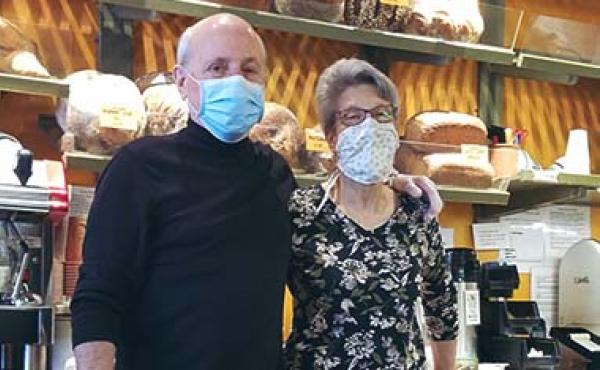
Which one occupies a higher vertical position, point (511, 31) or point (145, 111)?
point (511, 31)

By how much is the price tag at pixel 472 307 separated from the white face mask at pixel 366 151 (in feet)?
3.65

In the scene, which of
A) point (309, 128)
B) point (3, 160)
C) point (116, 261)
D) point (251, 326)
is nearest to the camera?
point (116, 261)

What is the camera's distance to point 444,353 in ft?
7.90

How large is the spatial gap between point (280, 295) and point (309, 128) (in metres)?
1.12

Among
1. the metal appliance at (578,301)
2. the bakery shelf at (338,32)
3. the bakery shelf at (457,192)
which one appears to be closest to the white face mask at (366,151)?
the bakery shelf at (457,192)

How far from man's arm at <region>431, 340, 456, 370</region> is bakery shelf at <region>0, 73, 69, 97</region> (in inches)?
46.0

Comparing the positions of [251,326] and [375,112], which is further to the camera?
[375,112]

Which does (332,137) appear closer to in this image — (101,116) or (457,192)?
(101,116)

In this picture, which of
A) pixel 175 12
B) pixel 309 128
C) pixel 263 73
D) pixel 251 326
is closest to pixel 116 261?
pixel 251 326

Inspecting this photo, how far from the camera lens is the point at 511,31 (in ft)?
11.1

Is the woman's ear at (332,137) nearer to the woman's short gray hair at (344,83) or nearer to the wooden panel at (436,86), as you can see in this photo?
the woman's short gray hair at (344,83)

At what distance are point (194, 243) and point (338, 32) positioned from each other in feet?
4.06

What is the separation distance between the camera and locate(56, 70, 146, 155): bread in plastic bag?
2547 mm

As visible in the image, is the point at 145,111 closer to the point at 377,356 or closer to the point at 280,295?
the point at 280,295
